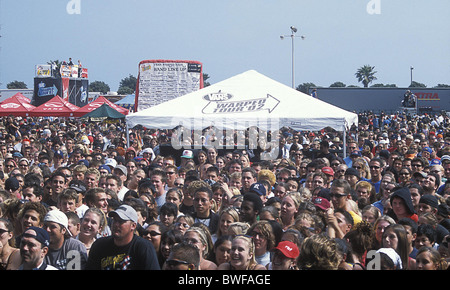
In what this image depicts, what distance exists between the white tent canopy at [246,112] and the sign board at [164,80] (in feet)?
11.4

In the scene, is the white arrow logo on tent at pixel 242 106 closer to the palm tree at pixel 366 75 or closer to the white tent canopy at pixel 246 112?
the white tent canopy at pixel 246 112

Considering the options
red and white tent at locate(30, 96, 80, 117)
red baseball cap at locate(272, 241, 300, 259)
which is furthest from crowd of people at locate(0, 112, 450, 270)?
red and white tent at locate(30, 96, 80, 117)

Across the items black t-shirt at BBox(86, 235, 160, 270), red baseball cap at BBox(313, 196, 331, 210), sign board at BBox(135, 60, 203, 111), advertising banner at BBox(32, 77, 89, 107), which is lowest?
black t-shirt at BBox(86, 235, 160, 270)

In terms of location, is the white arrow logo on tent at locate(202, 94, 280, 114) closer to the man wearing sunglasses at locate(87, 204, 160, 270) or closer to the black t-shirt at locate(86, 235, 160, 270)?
the man wearing sunglasses at locate(87, 204, 160, 270)

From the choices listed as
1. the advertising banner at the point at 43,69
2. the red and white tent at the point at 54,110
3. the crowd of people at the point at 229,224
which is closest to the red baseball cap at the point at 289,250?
the crowd of people at the point at 229,224

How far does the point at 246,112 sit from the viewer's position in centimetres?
1323

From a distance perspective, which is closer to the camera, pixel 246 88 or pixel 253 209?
pixel 253 209

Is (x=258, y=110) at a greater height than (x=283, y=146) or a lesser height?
greater

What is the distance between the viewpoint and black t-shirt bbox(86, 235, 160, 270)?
13.9 feet

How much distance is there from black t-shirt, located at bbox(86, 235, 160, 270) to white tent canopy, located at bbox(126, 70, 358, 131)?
8.79 meters
